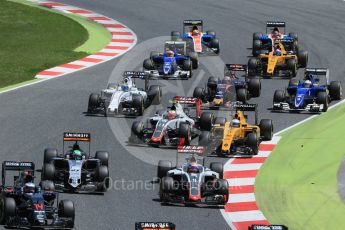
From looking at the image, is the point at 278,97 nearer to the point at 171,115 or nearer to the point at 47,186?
the point at 171,115

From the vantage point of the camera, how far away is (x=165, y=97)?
48750 mm

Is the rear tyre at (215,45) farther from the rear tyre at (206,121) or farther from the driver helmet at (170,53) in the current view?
the rear tyre at (206,121)

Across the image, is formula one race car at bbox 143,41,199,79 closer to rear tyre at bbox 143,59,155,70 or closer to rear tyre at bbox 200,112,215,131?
rear tyre at bbox 143,59,155,70

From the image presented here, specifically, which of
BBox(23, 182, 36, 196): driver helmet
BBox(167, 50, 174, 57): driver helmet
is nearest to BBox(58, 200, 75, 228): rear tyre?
BBox(23, 182, 36, 196): driver helmet

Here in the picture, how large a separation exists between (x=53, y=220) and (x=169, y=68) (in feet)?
65.9

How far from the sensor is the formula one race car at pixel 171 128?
41312 mm

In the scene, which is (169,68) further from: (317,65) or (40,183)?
(40,183)

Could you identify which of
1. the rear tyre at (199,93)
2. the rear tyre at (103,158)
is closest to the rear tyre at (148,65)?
the rear tyre at (199,93)

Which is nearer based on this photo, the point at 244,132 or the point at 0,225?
the point at 0,225

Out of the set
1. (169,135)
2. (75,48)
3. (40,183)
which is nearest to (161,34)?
(75,48)

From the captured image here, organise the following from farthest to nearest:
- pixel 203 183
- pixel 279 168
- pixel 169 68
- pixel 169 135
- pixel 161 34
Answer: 1. pixel 161 34
2. pixel 169 68
3. pixel 169 135
4. pixel 279 168
5. pixel 203 183

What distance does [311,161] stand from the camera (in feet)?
130

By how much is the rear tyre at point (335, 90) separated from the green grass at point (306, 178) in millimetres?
2681

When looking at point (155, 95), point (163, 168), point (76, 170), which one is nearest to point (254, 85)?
point (155, 95)
